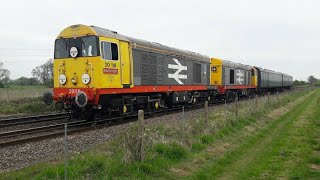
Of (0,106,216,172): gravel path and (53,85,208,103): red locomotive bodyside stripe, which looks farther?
(53,85,208,103): red locomotive bodyside stripe

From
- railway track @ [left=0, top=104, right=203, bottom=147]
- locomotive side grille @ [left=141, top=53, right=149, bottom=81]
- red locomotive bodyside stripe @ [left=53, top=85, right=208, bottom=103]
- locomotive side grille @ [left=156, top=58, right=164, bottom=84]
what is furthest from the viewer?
locomotive side grille @ [left=156, top=58, right=164, bottom=84]

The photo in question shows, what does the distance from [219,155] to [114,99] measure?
20.5 feet

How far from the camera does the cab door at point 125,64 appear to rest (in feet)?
48.8

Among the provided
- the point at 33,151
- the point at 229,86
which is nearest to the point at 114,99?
→ the point at 33,151

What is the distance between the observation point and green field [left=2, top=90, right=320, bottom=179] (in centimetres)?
708

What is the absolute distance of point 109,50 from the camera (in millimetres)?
14148

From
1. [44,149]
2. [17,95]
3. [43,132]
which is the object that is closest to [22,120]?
[43,132]

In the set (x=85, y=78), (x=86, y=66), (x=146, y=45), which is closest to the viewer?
(x=85, y=78)

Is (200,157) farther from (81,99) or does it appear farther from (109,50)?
(109,50)

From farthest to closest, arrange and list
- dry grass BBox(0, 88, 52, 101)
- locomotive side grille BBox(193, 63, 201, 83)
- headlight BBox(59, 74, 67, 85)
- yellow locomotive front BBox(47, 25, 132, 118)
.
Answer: dry grass BBox(0, 88, 52, 101)
locomotive side grille BBox(193, 63, 201, 83)
headlight BBox(59, 74, 67, 85)
yellow locomotive front BBox(47, 25, 132, 118)

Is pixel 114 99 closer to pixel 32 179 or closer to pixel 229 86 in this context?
pixel 32 179

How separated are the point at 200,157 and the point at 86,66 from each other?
6797mm

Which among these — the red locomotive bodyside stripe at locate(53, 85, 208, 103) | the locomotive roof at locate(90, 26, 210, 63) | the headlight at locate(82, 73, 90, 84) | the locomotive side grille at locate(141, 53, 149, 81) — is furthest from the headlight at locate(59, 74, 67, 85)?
the locomotive side grille at locate(141, 53, 149, 81)

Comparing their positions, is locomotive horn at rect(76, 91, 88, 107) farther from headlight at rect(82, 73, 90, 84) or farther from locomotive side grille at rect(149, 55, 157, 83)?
locomotive side grille at rect(149, 55, 157, 83)
